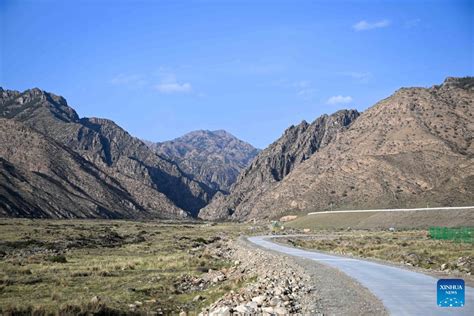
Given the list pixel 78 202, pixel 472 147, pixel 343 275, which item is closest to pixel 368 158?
pixel 472 147

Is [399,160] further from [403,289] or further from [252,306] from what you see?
[252,306]

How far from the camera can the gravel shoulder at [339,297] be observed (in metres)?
14.5

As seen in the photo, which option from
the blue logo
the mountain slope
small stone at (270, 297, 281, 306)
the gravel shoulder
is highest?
the mountain slope

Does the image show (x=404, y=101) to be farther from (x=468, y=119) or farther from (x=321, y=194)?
(x=321, y=194)

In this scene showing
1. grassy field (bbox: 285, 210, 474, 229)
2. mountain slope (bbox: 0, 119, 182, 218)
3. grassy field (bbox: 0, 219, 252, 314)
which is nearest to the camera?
grassy field (bbox: 0, 219, 252, 314)

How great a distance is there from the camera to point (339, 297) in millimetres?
17047

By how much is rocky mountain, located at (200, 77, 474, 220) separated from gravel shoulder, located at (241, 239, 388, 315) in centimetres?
8443

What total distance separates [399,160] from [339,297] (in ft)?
409

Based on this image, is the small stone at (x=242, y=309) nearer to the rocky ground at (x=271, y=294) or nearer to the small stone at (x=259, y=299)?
the rocky ground at (x=271, y=294)

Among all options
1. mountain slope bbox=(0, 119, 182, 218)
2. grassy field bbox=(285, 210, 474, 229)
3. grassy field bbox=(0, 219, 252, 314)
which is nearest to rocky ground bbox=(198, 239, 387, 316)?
grassy field bbox=(0, 219, 252, 314)

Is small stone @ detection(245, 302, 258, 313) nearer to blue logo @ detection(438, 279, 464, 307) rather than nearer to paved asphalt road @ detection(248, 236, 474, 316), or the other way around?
paved asphalt road @ detection(248, 236, 474, 316)

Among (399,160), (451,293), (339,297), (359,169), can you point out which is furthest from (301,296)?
(359,169)

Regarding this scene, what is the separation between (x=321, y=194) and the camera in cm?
14888

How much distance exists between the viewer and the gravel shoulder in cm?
1453
